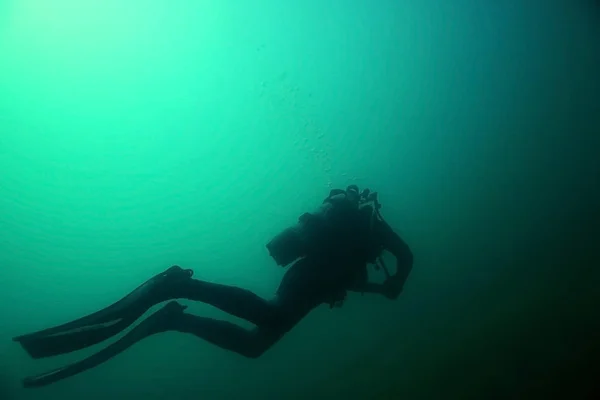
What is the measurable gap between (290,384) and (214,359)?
8191 millimetres

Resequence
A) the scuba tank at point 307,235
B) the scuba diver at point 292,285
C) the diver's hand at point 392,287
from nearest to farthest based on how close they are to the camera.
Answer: the scuba diver at point 292,285 → the scuba tank at point 307,235 → the diver's hand at point 392,287

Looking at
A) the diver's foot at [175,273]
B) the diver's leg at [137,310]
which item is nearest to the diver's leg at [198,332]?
the diver's leg at [137,310]

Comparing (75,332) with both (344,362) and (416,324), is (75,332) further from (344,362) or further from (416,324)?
(416,324)

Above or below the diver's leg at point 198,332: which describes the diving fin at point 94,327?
above

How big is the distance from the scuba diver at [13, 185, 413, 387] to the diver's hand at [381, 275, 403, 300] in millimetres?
11

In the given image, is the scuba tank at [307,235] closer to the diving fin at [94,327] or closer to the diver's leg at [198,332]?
the diver's leg at [198,332]

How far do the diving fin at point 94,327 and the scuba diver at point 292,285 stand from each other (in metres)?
0.01

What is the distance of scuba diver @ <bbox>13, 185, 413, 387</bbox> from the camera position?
11.1 ft

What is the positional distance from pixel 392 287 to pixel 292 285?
1.13 m

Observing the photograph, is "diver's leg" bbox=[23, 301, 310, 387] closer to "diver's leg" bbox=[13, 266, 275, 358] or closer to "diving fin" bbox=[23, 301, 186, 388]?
"diving fin" bbox=[23, 301, 186, 388]

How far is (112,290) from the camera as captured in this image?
4638cm

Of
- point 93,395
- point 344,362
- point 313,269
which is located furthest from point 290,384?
point 313,269

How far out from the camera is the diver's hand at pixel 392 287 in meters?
4.00

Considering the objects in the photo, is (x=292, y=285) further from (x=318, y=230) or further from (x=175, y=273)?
(x=175, y=273)
